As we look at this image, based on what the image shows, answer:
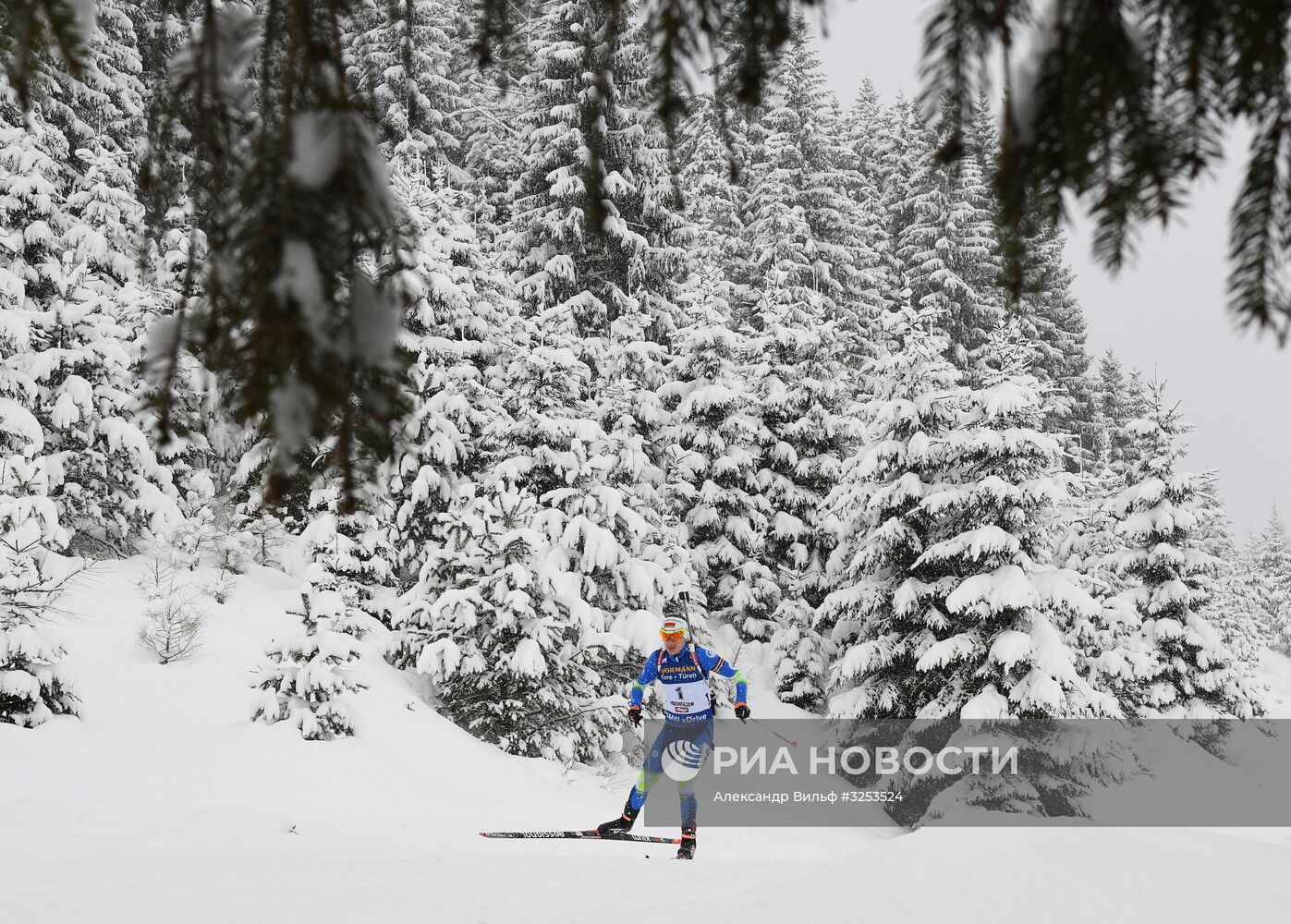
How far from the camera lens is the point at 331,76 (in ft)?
3.86

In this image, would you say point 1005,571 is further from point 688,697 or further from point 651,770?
point 651,770

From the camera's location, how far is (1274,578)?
5184 cm

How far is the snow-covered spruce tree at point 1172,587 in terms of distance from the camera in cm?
1875

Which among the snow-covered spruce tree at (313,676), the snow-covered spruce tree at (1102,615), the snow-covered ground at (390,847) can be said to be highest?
the snow-covered spruce tree at (1102,615)

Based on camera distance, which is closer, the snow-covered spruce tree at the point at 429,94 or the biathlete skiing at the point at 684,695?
the biathlete skiing at the point at 684,695

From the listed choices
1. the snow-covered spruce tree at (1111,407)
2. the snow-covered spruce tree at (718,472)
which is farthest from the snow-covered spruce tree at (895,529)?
the snow-covered spruce tree at (1111,407)

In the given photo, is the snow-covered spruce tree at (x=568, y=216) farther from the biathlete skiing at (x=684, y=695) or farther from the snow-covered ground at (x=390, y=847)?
the biathlete skiing at (x=684, y=695)

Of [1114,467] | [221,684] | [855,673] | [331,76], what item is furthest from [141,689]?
[1114,467]

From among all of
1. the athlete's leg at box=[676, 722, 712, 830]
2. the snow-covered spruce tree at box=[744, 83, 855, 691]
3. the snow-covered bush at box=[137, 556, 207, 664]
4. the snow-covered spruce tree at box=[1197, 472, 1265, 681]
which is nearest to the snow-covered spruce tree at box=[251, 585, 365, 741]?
the snow-covered bush at box=[137, 556, 207, 664]

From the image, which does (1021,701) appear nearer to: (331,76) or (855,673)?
(855,673)

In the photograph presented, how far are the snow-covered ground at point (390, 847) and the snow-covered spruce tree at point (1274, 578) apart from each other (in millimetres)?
52213

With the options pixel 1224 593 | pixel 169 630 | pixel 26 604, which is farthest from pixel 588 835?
pixel 1224 593

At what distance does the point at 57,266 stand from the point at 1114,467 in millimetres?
34084

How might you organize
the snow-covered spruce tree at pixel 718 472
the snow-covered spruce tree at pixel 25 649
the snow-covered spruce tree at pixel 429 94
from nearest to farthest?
the snow-covered spruce tree at pixel 25 649, the snow-covered spruce tree at pixel 718 472, the snow-covered spruce tree at pixel 429 94
